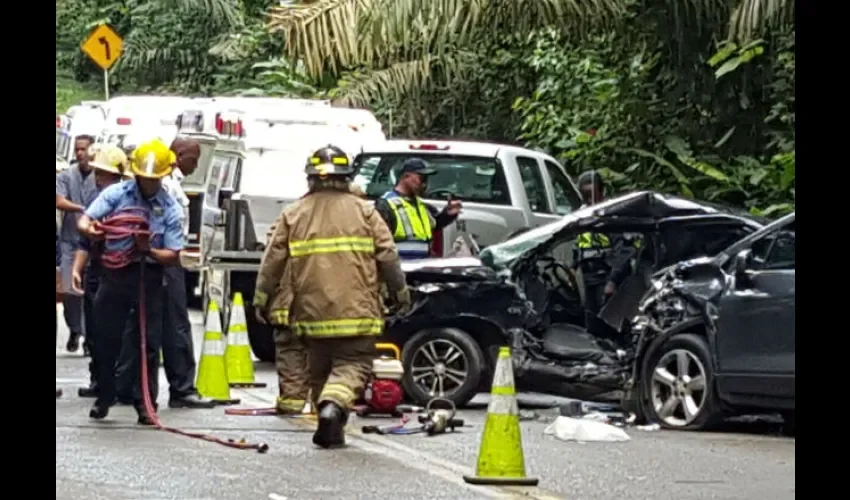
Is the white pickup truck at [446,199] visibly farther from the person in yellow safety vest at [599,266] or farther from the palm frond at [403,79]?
the palm frond at [403,79]

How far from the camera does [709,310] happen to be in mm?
13062

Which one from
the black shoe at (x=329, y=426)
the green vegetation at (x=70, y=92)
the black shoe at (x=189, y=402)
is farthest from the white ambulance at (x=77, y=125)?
the black shoe at (x=329, y=426)

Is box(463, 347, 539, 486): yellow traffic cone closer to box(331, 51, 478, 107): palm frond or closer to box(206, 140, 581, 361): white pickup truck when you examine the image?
box(206, 140, 581, 361): white pickup truck

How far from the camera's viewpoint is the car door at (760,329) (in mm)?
12617

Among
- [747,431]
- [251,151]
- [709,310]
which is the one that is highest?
[251,151]

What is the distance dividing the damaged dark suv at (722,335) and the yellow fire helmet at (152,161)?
11.1ft

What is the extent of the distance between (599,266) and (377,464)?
176 inches

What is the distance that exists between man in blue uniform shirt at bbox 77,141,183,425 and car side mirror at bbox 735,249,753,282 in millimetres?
3617

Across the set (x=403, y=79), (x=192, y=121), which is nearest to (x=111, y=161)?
(x=192, y=121)

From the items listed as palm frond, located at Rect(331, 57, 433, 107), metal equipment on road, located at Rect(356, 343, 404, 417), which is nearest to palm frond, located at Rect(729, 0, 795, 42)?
metal equipment on road, located at Rect(356, 343, 404, 417)

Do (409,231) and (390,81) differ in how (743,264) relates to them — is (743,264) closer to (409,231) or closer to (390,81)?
(409,231)
